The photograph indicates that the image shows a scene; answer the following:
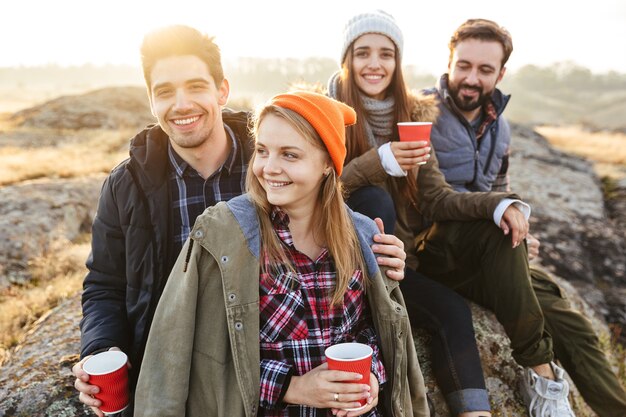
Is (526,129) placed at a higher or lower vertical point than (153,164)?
lower

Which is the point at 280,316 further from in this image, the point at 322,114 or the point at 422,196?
the point at 422,196

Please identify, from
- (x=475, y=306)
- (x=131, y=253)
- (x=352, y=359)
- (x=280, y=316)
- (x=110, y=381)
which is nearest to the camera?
(x=352, y=359)

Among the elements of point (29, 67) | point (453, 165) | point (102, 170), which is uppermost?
point (29, 67)

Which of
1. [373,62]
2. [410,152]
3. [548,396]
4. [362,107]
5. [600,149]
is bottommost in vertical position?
[600,149]

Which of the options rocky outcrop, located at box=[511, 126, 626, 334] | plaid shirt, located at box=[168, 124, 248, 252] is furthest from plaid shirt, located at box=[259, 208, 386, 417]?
rocky outcrop, located at box=[511, 126, 626, 334]

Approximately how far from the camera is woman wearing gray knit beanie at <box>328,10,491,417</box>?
10.1 feet

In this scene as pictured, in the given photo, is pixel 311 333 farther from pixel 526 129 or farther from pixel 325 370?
pixel 526 129

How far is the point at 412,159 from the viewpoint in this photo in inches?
127

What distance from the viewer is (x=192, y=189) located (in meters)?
2.98

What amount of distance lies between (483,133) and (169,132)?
3.00 meters

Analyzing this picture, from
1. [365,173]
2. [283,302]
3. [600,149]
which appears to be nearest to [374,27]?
[365,173]

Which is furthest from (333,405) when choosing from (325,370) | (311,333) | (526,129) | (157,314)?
(526,129)

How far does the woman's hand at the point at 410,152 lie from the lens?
3184 millimetres

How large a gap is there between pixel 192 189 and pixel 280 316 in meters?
1.16
